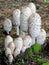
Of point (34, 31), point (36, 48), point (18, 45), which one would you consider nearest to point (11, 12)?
point (36, 48)

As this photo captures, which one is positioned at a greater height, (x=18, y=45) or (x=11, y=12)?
(x=11, y=12)

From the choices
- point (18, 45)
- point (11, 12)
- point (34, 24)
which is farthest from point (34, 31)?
point (11, 12)

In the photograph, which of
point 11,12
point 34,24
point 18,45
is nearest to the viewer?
point 18,45

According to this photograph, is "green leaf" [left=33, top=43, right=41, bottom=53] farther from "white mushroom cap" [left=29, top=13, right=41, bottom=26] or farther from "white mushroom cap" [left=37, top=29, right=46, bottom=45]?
"white mushroom cap" [left=29, top=13, right=41, bottom=26]

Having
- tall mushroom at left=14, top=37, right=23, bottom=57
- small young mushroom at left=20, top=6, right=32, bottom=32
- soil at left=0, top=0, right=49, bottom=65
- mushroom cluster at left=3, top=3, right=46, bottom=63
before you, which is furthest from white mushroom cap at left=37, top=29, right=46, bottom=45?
tall mushroom at left=14, top=37, right=23, bottom=57

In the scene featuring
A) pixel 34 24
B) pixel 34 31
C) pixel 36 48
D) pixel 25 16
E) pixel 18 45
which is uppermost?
pixel 25 16

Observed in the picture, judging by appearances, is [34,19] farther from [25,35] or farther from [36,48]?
[36,48]

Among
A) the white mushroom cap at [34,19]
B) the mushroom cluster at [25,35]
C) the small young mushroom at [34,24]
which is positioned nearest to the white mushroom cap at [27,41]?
the mushroom cluster at [25,35]

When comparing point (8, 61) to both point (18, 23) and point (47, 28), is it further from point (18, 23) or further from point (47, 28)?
point (47, 28)

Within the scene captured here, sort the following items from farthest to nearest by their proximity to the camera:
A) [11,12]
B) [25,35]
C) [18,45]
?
[11,12]
[25,35]
[18,45]

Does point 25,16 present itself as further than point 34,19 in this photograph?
Yes
